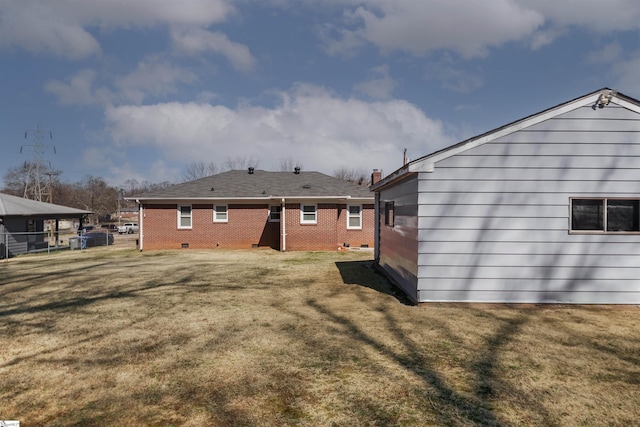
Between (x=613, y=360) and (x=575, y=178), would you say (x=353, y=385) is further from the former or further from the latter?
(x=575, y=178)

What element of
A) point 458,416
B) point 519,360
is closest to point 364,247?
point 519,360

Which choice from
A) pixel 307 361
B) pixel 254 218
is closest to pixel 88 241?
pixel 254 218

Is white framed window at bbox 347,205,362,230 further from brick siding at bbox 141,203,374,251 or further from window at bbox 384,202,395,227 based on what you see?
window at bbox 384,202,395,227

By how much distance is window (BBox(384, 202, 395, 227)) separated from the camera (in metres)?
10.4

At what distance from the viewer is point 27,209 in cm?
2055

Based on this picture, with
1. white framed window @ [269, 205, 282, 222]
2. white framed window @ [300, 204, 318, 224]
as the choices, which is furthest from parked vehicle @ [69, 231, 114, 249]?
white framed window @ [300, 204, 318, 224]

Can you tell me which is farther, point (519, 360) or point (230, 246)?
point (230, 246)

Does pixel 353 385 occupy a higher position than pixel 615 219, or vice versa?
pixel 615 219

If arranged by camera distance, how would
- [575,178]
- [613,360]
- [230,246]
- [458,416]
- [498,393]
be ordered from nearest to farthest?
[458,416]
[498,393]
[613,360]
[575,178]
[230,246]

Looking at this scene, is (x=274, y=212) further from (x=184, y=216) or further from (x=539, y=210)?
(x=539, y=210)

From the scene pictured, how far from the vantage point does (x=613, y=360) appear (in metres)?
4.68

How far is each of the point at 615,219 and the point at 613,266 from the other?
951 mm

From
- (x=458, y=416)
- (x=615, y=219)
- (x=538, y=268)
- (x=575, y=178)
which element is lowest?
(x=458, y=416)

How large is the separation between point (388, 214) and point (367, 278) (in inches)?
81.4
